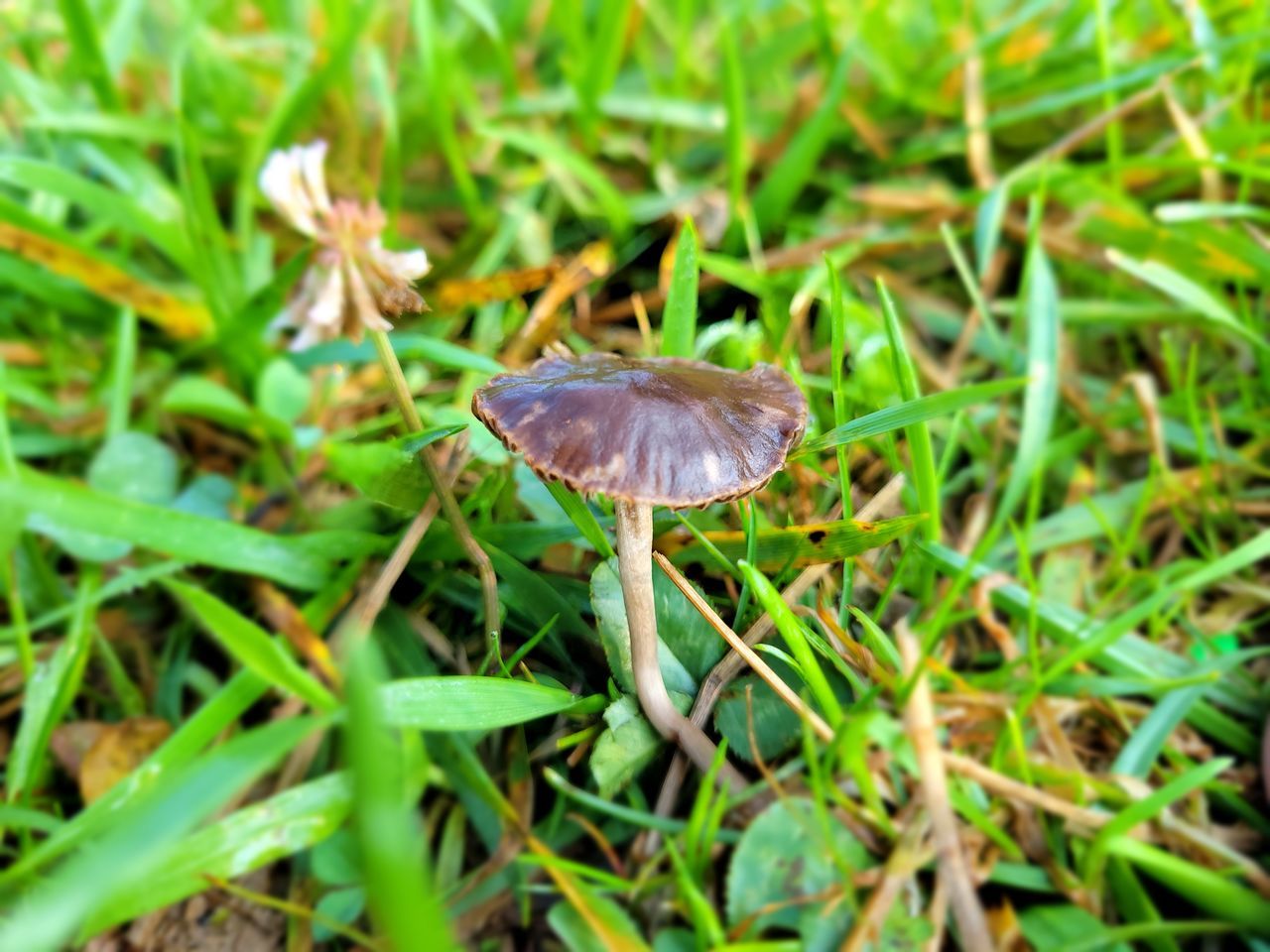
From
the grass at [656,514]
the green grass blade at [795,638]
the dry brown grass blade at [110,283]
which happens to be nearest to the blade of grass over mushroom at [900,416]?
the grass at [656,514]

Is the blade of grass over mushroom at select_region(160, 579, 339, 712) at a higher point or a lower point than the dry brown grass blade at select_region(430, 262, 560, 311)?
lower

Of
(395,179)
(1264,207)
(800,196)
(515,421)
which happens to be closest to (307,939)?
(515,421)

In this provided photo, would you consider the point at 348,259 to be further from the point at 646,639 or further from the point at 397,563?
the point at 646,639

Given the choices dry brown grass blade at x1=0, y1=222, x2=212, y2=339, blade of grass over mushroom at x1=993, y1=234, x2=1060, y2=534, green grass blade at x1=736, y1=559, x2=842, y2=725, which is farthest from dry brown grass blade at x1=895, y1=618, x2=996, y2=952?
dry brown grass blade at x1=0, y1=222, x2=212, y2=339

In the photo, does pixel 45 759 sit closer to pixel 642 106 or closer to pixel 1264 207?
pixel 642 106

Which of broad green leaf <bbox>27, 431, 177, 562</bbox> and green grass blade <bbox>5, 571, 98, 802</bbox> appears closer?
green grass blade <bbox>5, 571, 98, 802</bbox>

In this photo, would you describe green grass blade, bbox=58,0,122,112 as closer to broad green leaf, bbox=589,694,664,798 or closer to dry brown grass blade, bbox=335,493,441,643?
dry brown grass blade, bbox=335,493,441,643

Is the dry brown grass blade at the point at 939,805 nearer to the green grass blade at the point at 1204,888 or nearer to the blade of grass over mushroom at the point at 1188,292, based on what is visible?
the green grass blade at the point at 1204,888
